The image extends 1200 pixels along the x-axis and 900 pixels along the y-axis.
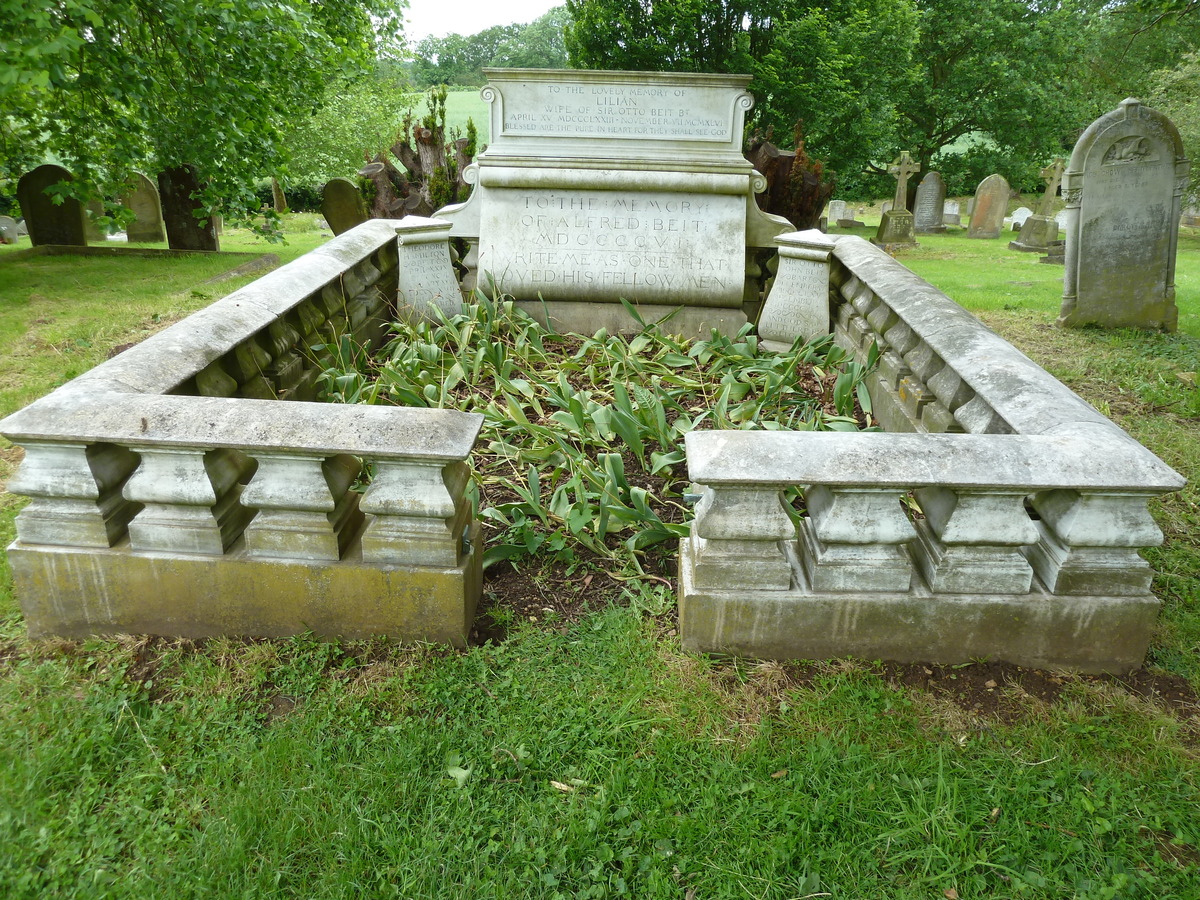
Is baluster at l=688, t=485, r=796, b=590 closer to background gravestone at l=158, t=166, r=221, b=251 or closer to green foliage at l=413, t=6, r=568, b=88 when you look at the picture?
background gravestone at l=158, t=166, r=221, b=251

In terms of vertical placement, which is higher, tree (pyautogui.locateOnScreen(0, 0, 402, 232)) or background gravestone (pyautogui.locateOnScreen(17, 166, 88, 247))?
tree (pyautogui.locateOnScreen(0, 0, 402, 232))

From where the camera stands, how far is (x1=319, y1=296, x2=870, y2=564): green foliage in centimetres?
286

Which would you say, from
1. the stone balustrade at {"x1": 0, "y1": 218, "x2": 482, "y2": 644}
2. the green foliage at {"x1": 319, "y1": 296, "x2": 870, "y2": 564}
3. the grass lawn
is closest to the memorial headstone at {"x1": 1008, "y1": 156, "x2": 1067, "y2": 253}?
the green foliage at {"x1": 319, "y1": 296, "x2": 870, "y2": 564}

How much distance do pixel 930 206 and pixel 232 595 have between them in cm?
1762

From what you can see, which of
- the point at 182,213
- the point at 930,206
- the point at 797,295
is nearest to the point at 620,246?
the point at 797,295

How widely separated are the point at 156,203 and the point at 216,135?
22.9 ft

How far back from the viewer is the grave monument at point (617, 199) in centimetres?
445

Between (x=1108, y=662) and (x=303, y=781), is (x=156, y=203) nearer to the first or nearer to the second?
(x=303, y=781)

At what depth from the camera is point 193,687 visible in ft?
6.84

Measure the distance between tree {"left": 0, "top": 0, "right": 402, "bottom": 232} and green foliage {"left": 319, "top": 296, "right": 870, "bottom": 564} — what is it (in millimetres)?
2945

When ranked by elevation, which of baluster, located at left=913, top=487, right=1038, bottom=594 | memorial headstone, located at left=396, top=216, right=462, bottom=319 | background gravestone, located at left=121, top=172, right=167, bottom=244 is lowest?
baluster, located at left=913, top=487, right=1038, bottom=594

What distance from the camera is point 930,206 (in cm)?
1677

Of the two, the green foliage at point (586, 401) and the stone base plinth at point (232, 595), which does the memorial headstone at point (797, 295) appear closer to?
the green foliage at point (586, 401)

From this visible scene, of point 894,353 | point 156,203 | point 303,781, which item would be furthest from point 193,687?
point 156,203
